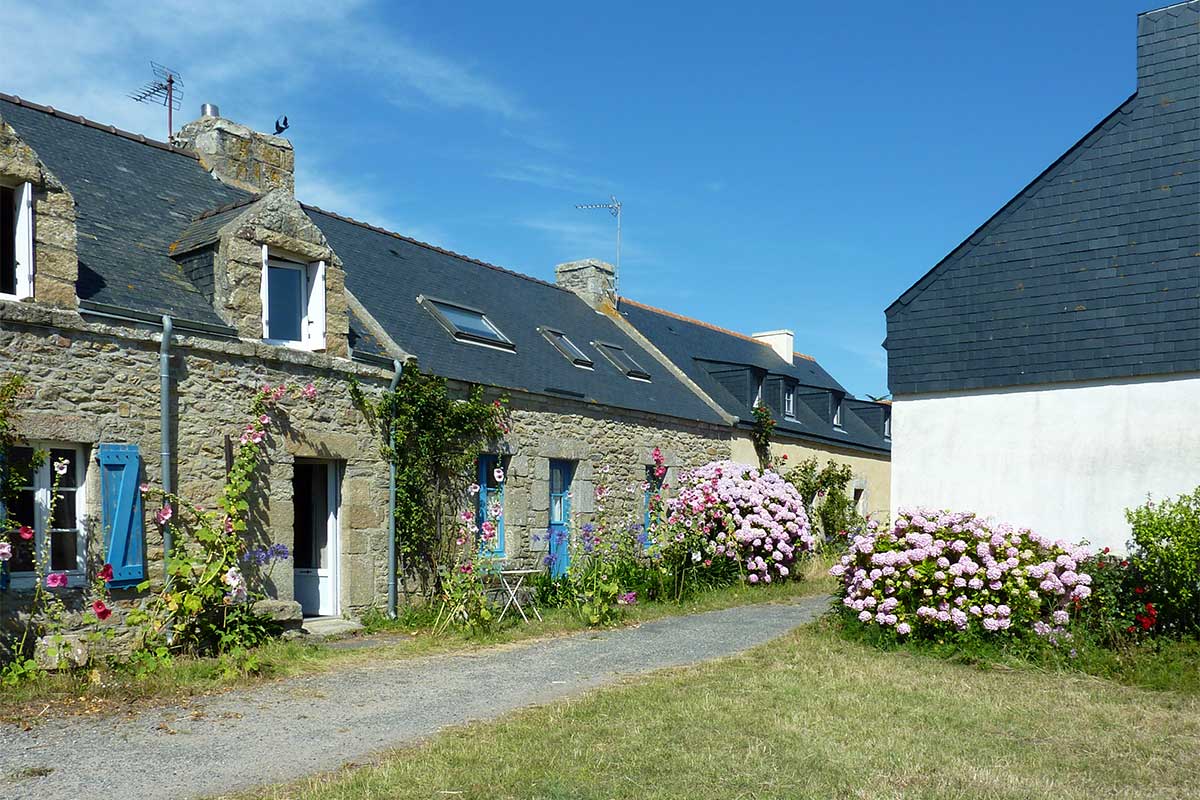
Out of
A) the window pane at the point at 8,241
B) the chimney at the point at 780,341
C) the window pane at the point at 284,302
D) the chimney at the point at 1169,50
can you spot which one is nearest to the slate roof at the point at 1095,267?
the chimney at the point at 1169,50

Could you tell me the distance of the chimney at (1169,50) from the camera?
10.2 metres

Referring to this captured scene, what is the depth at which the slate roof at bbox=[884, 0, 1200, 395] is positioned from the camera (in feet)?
32.7

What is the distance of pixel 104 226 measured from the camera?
10.2m

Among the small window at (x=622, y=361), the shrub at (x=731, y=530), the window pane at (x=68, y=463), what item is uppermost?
the small window at (x=622, y=361)

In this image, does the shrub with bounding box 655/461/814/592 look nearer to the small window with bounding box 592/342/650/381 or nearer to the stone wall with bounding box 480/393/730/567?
the stone wall with bounding box 480/393/730/567

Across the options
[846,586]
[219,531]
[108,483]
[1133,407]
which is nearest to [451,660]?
[219,531]

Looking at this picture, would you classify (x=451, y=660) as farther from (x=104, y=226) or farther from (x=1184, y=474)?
(x=1184, y=474)

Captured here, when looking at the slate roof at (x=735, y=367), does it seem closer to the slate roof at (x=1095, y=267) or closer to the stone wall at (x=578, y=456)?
the stone wall at (x=578, y=456)

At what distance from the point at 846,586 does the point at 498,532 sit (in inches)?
187

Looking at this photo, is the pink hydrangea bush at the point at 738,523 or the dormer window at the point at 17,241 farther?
the pink hydrangea bush at the point at 738,523

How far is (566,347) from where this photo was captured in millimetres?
16562

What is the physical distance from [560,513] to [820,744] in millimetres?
8790

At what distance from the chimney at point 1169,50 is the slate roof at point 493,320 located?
7.79m

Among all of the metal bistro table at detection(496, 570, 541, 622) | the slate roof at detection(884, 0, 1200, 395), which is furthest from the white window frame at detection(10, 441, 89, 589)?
the slate roof at detection(884, 0, 1200, 395)
